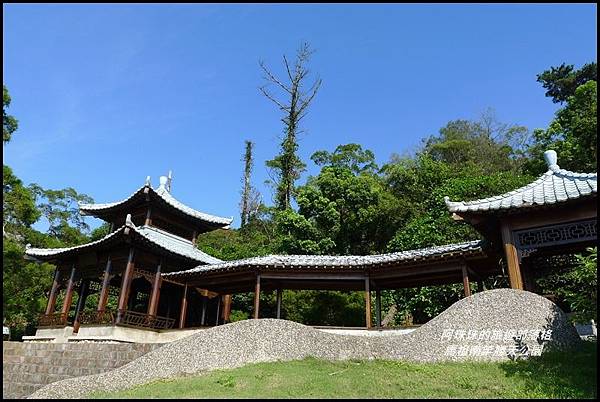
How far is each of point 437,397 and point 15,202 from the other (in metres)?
19.2

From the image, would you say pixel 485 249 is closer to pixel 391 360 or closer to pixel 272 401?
pixel 391 360

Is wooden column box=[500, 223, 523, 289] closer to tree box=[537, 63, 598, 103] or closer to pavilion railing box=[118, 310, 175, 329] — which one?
pavilion railing box=[118, 310, 175, 329]

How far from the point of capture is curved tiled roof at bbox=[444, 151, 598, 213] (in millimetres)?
11664

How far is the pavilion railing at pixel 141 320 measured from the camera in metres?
17.4

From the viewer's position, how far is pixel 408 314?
22.1m

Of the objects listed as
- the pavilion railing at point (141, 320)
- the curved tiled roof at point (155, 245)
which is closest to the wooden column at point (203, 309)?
the curved tiled roof at point (155, 245)

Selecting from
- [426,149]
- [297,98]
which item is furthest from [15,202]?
[426,149]

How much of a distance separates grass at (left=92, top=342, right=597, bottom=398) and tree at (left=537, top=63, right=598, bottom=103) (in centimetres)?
3398

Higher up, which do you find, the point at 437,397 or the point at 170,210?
the point at 170,210

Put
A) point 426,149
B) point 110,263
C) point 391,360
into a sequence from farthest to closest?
1. point 426,149
2. point 110,263
3. point 391,360

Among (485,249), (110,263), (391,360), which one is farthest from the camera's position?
(110,263)

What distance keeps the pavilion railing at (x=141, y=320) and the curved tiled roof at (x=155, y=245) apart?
2800 mm

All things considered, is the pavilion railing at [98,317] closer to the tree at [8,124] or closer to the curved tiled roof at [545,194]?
the tree at [8,124]

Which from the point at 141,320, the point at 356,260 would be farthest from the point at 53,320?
the point at 356,260
